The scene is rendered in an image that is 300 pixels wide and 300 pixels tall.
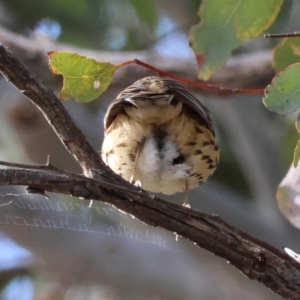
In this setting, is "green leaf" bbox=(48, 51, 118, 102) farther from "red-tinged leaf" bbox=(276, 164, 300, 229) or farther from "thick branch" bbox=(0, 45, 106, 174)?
"red-tinged leaf" bbox=(276, 164, 300, 229)

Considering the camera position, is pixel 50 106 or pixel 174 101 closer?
pixel 50 106

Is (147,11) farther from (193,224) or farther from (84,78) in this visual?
(193,224)

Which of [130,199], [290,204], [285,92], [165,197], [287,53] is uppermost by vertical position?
[165,197]

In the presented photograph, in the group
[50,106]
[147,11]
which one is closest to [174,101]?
[50,106]

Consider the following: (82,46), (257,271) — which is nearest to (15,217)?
(257,271)

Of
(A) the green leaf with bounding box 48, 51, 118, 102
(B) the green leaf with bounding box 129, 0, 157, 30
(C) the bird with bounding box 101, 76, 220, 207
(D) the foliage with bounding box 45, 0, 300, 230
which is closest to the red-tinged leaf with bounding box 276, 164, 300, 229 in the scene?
(C) the bird with bounding box 101, 76, 220, 207

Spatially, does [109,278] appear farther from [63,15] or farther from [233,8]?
[233,8]
